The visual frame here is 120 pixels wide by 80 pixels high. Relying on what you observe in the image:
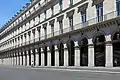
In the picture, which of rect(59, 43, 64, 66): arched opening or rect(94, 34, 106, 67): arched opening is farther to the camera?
rect(59, 43, 64, 66): arched opening

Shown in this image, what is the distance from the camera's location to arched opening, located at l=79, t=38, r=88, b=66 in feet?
127

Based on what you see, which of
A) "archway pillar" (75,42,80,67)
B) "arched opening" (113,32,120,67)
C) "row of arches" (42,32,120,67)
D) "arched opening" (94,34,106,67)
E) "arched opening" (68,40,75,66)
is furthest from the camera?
"arched opening" (68,40,75,66)

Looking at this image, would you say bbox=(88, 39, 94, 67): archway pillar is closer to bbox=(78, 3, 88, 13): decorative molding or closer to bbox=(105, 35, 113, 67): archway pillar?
bbox=(105, 35, 113, 67): archway pillar

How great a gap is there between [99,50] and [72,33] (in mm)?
7231

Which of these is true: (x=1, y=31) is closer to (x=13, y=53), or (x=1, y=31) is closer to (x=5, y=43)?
(x=5, y=43)

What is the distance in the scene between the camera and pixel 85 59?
129ft

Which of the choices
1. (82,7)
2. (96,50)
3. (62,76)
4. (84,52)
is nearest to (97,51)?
(96,50)

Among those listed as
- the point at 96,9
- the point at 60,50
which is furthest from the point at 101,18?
the point at 60,50

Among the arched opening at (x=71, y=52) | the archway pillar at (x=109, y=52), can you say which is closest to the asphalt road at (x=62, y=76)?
the archway pillar at (x=109, y=52)

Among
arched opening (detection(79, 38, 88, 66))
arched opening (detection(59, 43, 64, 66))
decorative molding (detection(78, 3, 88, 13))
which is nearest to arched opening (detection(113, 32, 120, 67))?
arched opening (detection(79, 38, 88, 66))

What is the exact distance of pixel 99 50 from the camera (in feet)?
117

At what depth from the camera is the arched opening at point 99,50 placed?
34.7 meters

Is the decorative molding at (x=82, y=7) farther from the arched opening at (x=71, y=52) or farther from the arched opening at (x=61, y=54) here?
the arched opening at (x=61, y=54)

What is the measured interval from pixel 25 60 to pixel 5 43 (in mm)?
30777
